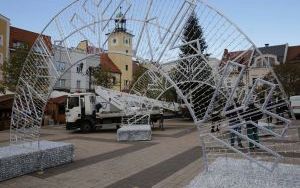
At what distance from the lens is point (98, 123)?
871 inches

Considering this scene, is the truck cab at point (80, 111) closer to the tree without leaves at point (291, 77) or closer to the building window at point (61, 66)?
the building window at point (61, 66)

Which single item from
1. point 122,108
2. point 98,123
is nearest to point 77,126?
point 98,123

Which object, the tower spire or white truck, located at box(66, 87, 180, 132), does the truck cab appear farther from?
the tower spire

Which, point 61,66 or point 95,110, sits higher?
point 61,66

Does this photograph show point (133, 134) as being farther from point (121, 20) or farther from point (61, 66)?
point (121, 20)

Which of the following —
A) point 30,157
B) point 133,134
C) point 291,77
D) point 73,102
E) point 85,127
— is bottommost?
point 30,157

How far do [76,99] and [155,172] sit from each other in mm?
13931

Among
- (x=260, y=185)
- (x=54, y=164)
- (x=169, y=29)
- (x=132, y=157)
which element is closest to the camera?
(x=260, y=185)

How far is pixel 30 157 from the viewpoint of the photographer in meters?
9.10

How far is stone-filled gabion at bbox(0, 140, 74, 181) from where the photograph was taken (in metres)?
8.53

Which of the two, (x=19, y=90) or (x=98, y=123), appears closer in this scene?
(x=19, y=90)

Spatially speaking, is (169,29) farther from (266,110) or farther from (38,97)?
(38,97)

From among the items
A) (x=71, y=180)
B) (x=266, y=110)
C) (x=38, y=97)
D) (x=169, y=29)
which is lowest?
(x=71, y=180)

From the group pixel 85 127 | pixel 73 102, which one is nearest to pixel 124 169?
pixel 85 127
